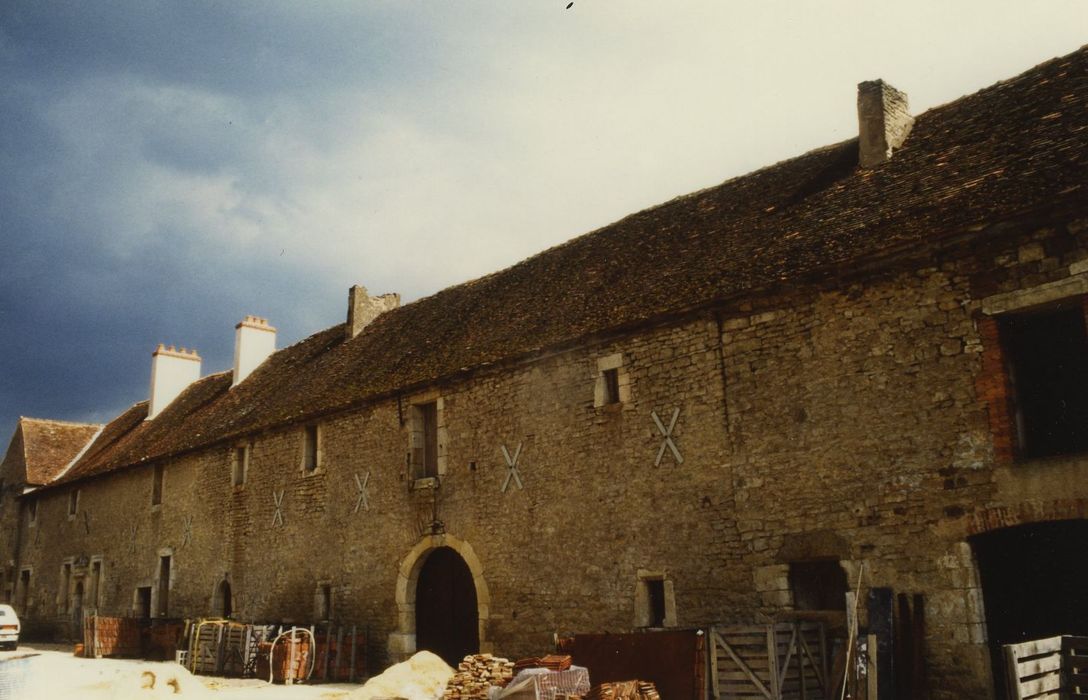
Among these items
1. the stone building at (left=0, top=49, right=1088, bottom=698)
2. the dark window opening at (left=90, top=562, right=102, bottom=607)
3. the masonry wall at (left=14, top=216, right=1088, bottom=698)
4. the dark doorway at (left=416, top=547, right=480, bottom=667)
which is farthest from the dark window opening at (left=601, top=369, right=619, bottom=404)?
the dark window opening at (left=90, top=562, right=102, bottom=607)

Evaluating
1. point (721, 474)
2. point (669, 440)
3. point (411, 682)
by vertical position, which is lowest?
point (411, 682)

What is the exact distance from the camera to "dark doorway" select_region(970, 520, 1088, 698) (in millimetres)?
9008

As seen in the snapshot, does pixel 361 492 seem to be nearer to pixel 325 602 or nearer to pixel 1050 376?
pixel 325 602

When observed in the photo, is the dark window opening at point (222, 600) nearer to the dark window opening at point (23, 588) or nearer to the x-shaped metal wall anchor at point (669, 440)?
the x-shaped metal wall anchor at point (669, 440)

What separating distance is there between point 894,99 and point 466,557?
9.17 metres

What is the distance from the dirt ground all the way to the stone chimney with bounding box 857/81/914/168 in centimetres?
1022

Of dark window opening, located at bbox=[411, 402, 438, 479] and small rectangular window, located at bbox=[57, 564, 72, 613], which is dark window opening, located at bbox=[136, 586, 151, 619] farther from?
dark window opening, located at bbox=[411, 402, 438, 479]

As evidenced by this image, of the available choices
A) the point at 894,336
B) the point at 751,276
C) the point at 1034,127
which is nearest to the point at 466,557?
the point at 751,276

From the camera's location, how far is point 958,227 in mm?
9094

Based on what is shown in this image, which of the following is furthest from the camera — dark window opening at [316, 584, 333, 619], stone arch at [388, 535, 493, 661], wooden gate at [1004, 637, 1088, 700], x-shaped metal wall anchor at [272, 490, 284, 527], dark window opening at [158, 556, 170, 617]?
dark window opening at [158, 556, 170, 617]

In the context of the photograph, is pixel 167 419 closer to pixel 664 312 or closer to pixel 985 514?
pixel 664 312

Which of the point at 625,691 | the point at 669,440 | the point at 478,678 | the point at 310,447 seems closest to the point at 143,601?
the point at 310,447

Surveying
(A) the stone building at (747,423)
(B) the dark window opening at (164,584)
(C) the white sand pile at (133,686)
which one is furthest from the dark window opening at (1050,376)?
(B) the dark window opening at (164,584)

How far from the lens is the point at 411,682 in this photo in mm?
11898
